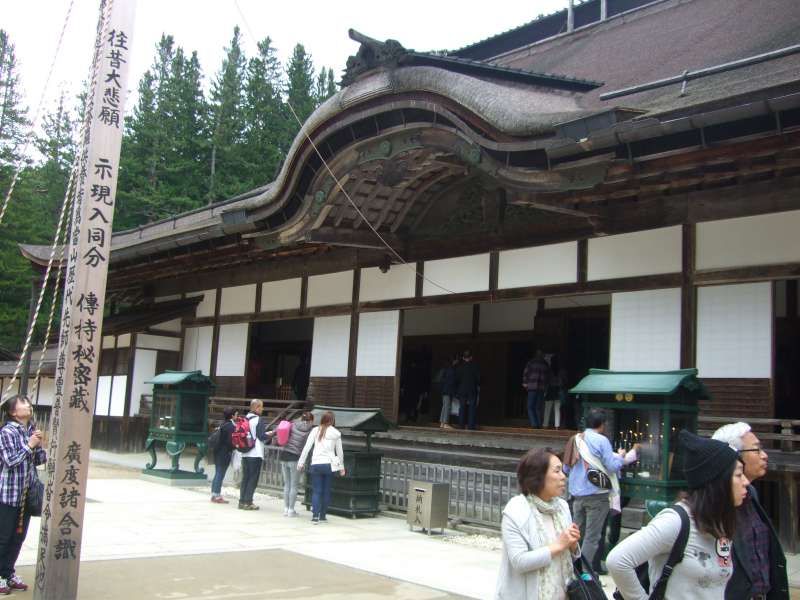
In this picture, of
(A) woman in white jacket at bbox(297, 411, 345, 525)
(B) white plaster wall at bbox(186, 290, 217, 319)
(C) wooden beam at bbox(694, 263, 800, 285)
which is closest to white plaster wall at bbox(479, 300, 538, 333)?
(C) wooden beam at bbox(694, 263, 800, 285)

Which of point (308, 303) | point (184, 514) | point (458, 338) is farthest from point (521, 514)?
point (458, 338)

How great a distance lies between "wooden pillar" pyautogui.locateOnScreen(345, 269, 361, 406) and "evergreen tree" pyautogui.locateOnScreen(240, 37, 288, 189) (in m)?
20.4

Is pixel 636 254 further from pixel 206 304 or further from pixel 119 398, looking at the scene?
pixel 119 398

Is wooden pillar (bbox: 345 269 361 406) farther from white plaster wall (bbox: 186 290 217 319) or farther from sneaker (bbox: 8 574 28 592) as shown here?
sneaker (bbox: 8 574 28 592)

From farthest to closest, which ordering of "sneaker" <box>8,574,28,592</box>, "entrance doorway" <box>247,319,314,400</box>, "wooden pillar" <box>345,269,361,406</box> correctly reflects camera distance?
"entrance doorway" <box>247,319,314,400</box>
"wooden pillar" <box>345,269,361,406</box>
"sneaker" <box>8,574,28,592</box>

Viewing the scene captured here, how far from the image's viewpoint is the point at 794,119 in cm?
794

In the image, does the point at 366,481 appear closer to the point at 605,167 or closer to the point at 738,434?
the point at 605,167

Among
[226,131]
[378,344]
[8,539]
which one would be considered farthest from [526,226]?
[226,131]

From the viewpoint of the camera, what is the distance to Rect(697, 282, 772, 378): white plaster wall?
973 centimetres

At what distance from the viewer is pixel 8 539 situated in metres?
6.00

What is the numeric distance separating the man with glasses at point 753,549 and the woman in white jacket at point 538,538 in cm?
69

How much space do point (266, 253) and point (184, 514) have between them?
764 cm

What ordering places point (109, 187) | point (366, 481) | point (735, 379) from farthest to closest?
1. point (366, 481)
2. point (735, 379)
3. point (109, 187)

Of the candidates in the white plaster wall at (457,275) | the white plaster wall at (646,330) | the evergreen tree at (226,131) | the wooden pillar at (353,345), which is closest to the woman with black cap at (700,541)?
the white plaster wall at (646,330)
